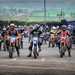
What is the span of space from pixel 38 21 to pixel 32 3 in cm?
464

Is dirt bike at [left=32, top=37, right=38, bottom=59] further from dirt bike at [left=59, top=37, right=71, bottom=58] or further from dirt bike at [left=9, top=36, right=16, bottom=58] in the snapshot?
dirt bike at [left=59, top=37, right=71, bottom=58]

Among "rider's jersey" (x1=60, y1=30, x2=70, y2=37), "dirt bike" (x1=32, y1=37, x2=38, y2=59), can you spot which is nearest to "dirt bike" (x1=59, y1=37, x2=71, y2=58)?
"rider's jersey" (x1=60, y1=30, x2=70, y2=37)

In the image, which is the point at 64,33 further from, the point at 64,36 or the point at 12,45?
the point at 12,45

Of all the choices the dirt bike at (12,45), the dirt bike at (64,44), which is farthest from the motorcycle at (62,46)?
the dirt bike at (12,45)

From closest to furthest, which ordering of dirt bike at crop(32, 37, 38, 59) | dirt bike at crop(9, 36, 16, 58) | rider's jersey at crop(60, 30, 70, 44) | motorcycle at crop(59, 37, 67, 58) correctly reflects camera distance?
dirt bike at crop(32, 37, 38, 59) → dirt bike at crop(9, 36, 16, 58) → motorcycle at crop(59, 37, 67, 58) → rider's jersey at crop(60, 30, 70, 44)

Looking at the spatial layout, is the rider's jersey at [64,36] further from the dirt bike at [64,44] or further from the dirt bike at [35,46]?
the dirt bike at [35,46]

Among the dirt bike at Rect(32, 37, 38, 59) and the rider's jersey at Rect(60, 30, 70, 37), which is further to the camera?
the rider's jersey at Rect(60, 30, 70, 37)

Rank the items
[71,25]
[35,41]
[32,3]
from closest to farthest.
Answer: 1. [35,41]
2. [32,3]
3. [71,25]

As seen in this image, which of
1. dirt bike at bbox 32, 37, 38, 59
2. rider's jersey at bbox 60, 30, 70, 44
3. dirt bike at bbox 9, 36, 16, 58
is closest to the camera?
dirt bike at bbox 32, 37, 38, 59

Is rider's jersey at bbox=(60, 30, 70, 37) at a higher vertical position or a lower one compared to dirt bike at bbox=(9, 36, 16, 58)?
higher

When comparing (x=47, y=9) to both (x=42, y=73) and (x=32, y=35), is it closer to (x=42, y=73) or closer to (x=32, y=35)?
(x=32, y=35)

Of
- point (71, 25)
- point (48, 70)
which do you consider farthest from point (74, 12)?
point (48, 70)

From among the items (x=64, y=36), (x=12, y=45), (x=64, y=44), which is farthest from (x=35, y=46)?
(x=64, y=36)

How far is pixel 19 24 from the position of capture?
122 ft
